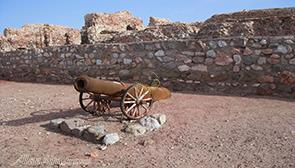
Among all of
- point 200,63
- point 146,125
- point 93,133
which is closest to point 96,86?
point 93,133

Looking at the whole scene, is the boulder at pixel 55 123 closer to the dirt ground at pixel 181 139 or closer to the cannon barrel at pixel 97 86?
the dirt ground at pixel 181 139

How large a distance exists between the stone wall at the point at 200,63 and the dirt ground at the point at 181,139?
564 millimetres

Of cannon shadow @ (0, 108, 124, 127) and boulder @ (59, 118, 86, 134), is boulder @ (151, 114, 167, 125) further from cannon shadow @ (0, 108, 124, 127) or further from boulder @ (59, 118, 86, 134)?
boulder @ (59, 118, 86, 134)

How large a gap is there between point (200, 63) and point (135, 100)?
8.72 ft

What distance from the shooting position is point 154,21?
2048 centimetres

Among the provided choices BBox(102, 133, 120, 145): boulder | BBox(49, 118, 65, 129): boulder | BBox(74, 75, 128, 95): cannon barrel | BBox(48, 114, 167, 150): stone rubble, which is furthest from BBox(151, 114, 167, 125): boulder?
BBox(49, 118, 65, 129): boulder

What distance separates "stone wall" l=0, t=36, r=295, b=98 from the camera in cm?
721

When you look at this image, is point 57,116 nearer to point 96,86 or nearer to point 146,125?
point 96,86

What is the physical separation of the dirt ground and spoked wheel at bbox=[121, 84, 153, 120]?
332 millimetres

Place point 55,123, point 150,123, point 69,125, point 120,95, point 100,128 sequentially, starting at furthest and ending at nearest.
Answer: point 120,95, point 55,123, point 150,123, point 69,125, point 100,128

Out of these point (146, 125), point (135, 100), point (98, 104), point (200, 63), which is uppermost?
point (200, 63)

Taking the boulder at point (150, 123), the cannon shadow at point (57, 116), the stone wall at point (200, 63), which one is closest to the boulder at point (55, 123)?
the cannon shadow at point (57, 116)

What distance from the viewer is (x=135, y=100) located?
5.82 m

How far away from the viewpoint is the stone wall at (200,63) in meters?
7.21
